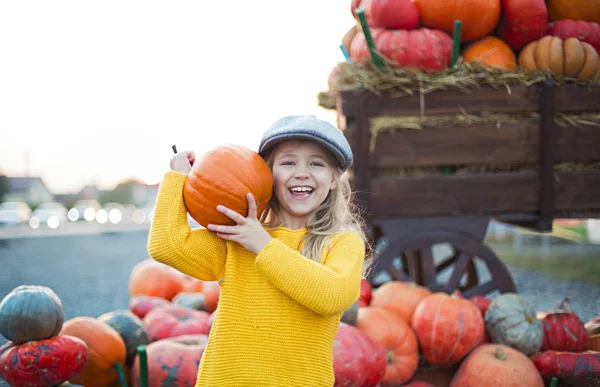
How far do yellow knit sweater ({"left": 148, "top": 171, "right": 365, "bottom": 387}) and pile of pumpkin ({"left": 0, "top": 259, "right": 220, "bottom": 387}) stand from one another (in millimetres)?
963

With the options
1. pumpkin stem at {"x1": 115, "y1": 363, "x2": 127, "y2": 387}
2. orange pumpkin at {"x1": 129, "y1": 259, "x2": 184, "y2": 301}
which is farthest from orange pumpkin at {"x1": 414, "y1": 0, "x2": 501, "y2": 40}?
pumpkin stem at {"x1": 115, "y1": 363, "x2": 127, "y2": 387}

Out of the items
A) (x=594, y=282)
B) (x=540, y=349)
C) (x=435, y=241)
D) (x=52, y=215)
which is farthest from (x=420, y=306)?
(x=52, y=215)

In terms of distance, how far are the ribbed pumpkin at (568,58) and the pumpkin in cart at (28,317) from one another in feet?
12.0

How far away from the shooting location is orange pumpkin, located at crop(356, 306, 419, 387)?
3.28 meters

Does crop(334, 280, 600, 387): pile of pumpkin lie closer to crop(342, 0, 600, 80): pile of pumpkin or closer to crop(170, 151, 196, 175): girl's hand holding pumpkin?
crop(170, 151, 196, 175): girl's hand holding pumpkin

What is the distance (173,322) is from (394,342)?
1.46 m

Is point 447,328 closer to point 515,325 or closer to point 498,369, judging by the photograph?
point 498,369

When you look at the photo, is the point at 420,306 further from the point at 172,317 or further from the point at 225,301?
the point at 225,301

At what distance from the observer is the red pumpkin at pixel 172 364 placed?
2.88 meters

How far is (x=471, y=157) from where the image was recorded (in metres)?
3.86

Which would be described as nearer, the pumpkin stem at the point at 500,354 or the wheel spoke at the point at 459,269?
the pumpkin stem at the point at 500,354

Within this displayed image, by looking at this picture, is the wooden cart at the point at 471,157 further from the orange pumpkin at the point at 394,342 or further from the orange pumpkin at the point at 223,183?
the orange pumpkin at the point at 223,183

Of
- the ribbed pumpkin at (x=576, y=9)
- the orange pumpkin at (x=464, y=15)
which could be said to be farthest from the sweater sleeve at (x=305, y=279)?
the ribbed pumpkin at (x=576, y=9)

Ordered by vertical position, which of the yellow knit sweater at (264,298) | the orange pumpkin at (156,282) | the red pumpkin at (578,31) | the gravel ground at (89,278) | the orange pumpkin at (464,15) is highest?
the orange pumpkin at (464,15)
